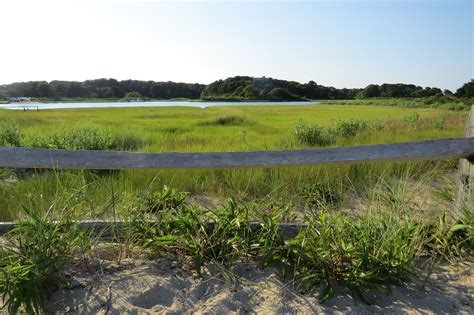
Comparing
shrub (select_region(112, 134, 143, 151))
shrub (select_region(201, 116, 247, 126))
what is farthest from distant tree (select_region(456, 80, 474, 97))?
shrub (select_region(112, 134, 143, 151))

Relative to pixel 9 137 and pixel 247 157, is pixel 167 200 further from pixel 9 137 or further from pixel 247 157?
pixel 9 137

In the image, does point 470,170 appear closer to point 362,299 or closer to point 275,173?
point 362,299

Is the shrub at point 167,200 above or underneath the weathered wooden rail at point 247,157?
underneath

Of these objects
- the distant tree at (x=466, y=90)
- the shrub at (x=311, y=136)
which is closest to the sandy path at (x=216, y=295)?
the shrub at (x=311, y=136)

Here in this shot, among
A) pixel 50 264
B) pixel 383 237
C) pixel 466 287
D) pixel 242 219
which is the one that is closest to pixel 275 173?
pixel 242 219

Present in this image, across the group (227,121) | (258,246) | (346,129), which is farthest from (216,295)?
(227,121)

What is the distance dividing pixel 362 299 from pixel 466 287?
785 millimetres

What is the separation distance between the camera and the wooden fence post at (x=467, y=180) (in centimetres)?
279

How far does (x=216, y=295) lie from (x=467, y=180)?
2.42 metres

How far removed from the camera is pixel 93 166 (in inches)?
107

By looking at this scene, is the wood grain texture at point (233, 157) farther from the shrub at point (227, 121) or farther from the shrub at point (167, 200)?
the shrub at point (227, 121)

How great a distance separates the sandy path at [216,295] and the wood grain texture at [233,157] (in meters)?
0.85

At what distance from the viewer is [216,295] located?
201 cm

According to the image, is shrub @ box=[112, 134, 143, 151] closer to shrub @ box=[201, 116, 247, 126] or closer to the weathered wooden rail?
the weathered wooden rail
